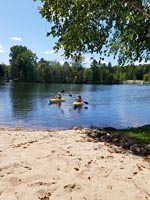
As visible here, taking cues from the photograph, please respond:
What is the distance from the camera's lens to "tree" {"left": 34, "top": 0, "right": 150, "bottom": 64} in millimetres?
14305

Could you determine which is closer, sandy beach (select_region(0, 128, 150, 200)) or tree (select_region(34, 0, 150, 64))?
sandy beach (select_region(0, 128, 150, 200))

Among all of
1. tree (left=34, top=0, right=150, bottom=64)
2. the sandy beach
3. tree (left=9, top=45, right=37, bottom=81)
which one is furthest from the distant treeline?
the sandy beach

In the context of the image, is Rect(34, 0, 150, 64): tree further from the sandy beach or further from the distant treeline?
the distant treeline

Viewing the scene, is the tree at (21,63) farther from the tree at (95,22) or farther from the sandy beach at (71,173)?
the sandy beach at (71,173)

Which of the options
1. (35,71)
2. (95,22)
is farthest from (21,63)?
(95,22)

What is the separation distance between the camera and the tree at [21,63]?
146 metres

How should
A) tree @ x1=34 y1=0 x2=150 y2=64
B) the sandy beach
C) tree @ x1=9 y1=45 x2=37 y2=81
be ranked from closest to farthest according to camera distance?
the sandy beach < tree @ x1=34 y1=0 x2=150 y2=64 < tree @ x1=9 y1=45 x2=37 y2=81

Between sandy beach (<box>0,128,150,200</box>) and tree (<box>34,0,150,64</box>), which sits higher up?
tree (<box>34,0,150,64</box>)

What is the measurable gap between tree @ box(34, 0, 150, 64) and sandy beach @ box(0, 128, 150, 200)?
613 centimetres

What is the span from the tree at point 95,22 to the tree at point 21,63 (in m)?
132

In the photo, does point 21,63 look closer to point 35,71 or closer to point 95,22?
point 35,71

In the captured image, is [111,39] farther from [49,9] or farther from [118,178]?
[118,178]

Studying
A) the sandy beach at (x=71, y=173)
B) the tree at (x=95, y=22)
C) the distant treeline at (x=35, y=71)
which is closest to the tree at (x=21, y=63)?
the distant treeline at (x=35, y=71)

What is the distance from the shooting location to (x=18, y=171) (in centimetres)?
795
